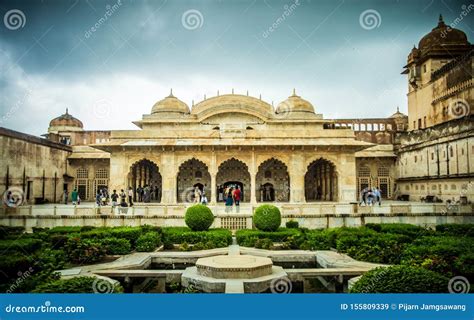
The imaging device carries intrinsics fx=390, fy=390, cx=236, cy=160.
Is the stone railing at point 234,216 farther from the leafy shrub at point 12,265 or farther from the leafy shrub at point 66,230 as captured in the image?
the leafy shrub at point 12,265

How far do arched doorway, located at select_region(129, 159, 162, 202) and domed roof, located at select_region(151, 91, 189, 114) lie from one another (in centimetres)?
441

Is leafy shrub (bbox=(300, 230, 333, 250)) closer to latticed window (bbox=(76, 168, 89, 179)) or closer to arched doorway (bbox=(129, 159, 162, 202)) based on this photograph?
arched doorway (bbox=(129, 159, 162, 202))

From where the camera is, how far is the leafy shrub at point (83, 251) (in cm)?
905

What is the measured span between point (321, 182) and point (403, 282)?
20288 mm

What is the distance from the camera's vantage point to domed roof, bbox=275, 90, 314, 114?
27219 millimetres

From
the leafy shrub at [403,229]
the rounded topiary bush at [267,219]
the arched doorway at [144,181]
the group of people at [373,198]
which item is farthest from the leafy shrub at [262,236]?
the arched doorway at [144,181]

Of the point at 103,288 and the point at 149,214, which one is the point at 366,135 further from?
the point at 103,288

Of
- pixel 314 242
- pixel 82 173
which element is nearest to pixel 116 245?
pixel 314 242

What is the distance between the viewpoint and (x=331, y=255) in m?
9.54
